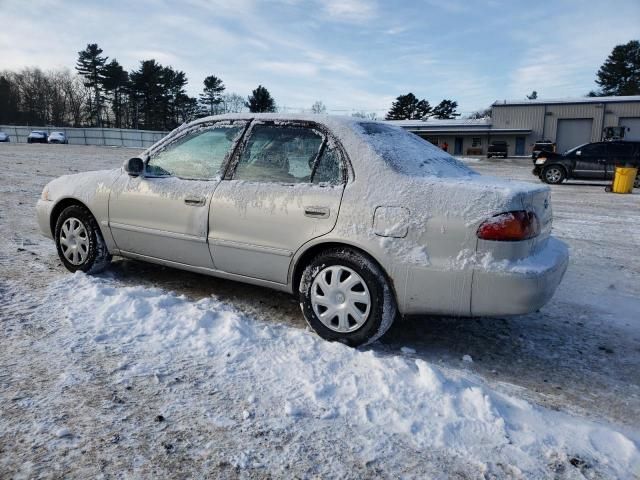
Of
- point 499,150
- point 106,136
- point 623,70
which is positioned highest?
point 623,70

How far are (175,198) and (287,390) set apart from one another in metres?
1.98

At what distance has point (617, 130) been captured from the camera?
4028cm

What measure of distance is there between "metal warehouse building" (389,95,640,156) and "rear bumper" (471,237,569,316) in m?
46.3

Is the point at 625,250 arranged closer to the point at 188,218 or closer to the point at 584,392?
the point at 584,392

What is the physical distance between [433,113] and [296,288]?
7749cm

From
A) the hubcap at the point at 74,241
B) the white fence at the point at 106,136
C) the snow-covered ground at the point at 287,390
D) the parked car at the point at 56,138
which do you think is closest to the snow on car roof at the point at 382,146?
the snow-covered ground at the point at 287,390

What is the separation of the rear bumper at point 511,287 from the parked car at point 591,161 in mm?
15514

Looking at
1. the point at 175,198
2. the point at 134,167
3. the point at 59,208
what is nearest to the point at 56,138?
the point at 59,208

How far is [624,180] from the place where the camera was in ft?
47.0

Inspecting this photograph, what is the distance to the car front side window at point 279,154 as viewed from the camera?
342cm

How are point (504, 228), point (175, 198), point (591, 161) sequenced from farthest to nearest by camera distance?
point (591, 161) < point (175, 198) < point (504, 228)

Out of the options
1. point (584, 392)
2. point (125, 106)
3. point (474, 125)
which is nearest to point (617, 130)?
point (474, 125)

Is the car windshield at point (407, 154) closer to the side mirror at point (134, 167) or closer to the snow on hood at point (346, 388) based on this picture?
the snow on hood at point (346, 388)

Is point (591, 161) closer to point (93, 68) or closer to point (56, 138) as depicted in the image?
point (56, 138)
